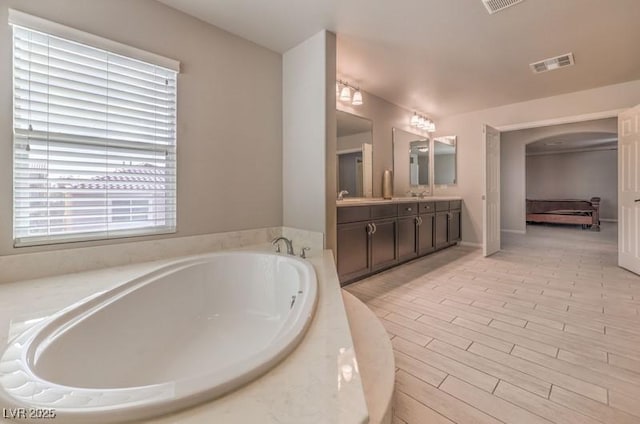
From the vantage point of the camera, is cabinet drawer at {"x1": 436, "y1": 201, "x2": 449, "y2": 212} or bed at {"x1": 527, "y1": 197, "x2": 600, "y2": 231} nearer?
cabinet drawer at {"x1": 436, "y1": 201, "x2": 449, "y2": 212}

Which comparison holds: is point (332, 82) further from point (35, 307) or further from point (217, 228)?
point (35, 307)

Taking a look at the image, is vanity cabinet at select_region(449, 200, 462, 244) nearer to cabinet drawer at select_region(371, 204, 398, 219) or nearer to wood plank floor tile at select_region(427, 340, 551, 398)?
cabinet drawer at select_region(371, 204, 398, 219)

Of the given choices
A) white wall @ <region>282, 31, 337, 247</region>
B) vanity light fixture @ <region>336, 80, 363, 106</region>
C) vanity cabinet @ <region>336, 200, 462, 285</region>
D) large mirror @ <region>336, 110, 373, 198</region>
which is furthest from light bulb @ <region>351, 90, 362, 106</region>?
vanity cabinet @ <region>336, 200, 462, 285</region>

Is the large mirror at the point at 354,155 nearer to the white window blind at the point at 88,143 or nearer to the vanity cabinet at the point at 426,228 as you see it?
the vanity cabinet at the point at 426,228

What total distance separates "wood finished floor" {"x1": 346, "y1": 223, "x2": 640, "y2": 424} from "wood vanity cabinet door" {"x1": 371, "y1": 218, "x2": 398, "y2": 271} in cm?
15

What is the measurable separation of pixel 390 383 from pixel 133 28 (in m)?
2.65

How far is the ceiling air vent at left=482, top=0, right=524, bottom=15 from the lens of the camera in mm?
2076

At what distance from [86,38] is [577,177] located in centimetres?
1186

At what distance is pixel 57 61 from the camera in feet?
5.65

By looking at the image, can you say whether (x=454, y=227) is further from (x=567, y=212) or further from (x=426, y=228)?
(x=567, y=212)

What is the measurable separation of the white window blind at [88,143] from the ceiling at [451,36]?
2.41 feet

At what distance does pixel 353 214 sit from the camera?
2.84 metres

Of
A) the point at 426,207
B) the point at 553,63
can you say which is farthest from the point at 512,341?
the point at 553,63

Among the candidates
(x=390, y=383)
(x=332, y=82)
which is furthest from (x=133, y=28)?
(x=390, y=383)
